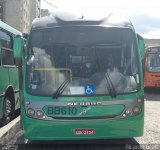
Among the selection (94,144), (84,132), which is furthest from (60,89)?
(94,144)

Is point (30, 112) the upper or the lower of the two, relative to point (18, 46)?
lower

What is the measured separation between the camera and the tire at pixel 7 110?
10352 mm

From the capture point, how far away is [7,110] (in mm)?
10734

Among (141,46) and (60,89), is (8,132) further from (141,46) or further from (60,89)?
(141,46)

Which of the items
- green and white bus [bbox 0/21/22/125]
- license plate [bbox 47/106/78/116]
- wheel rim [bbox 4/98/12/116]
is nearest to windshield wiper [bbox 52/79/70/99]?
license plate [bbox 47/106/78/116]

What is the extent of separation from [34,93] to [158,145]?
2.63m

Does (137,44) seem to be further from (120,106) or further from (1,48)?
(1,48)

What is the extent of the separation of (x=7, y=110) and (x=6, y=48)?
5.41 ft

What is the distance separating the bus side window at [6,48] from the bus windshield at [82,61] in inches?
111

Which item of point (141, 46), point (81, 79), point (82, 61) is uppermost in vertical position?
point (141, 46)

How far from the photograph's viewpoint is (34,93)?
7.63 m

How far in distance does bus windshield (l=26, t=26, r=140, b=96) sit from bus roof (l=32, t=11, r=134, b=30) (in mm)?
98

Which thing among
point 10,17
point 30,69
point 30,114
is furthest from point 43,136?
point 10,17

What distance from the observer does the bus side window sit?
10555 mm
